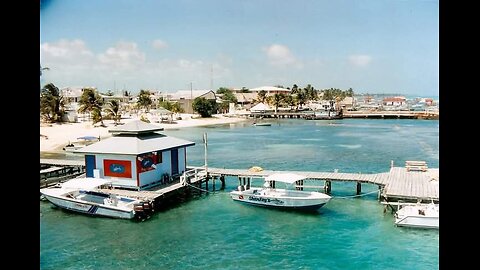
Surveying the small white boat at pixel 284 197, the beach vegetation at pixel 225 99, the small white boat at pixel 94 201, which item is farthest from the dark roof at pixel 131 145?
the beach vegetation at pixel 225 99

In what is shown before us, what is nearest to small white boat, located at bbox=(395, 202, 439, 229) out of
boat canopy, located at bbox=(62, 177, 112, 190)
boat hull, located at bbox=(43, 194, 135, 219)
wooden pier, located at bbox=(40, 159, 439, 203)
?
wooden pier, located at bbox=(40, 159, 439, 203)

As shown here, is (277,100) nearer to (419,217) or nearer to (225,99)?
(225,99)

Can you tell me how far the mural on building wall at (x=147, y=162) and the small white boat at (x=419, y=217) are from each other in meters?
5.17

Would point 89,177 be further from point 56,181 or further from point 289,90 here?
point 289,90

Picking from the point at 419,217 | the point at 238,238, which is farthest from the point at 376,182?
the point at 238,238

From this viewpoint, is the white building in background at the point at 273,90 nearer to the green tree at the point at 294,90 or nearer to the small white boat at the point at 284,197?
the green tree at the point at 294,90

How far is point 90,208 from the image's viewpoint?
9.03m

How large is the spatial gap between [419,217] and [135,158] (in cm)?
567

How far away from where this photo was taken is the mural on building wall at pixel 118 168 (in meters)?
9.92

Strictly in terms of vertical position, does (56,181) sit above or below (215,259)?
above

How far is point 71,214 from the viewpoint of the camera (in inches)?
365
